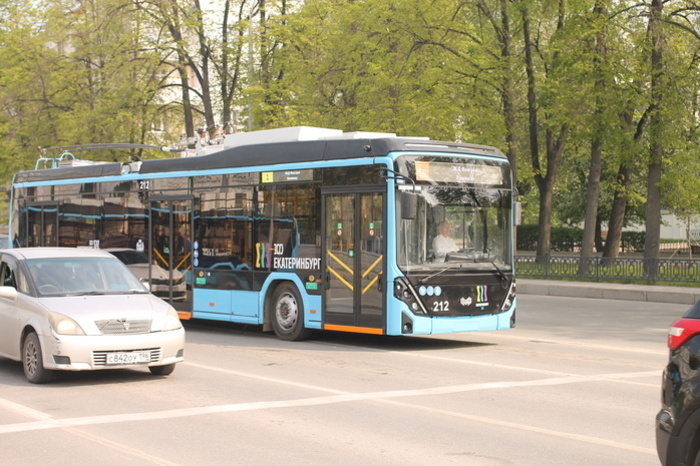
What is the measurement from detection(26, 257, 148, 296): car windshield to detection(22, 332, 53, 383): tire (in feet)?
1.99

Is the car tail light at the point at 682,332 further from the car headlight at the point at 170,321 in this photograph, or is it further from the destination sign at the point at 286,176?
the destination sign at the point at 286,176

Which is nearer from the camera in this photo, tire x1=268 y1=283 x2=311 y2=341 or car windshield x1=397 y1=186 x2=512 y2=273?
car windshield x1=397 y1=186 x2=512 y2=273

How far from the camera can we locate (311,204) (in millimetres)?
15156

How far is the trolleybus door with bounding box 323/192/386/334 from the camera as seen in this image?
45.9ft

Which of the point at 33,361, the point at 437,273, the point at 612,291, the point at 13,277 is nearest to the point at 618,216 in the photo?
the point at 612,291

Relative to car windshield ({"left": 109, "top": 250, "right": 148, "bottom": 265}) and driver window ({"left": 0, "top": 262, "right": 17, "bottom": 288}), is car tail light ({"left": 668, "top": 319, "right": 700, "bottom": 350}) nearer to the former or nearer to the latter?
driver window ({"left": 0, "top": 262, "right": 17, "bottom": 288})

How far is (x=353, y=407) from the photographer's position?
925cm

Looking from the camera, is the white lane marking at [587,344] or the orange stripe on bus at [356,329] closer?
the orange stripe on bus at [356,329]

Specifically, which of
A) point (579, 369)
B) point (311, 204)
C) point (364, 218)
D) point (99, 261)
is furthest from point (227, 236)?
point (579, 369)

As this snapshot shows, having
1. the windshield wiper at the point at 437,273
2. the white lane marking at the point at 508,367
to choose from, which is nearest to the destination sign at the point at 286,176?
the windshield wiper at the point at 437,273

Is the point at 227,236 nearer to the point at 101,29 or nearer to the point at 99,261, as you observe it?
the point at 99,261

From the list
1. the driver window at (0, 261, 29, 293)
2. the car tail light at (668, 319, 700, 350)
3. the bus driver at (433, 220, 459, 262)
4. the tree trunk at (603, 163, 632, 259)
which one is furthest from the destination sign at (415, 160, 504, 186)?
the tree trunk at (603, 163, 632, 259)

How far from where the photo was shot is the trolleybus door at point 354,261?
14.0m

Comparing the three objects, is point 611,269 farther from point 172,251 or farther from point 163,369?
point 163,369
